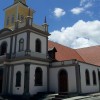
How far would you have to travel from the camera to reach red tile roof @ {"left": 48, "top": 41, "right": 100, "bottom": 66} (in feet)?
107

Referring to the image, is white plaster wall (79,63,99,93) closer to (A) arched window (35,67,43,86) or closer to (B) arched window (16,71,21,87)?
(A) arched window (35,67,43,86)

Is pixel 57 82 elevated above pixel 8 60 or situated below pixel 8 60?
below

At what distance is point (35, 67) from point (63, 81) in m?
4.16

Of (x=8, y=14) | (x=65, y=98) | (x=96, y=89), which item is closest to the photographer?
(x=65, y=98)

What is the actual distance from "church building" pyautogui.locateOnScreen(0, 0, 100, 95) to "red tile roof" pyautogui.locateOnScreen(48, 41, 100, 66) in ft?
7.87

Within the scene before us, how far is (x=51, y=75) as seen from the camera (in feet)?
92.2

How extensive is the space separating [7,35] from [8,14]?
6.30 m

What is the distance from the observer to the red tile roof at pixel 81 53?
32531 millimetres

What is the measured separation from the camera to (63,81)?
26734mm

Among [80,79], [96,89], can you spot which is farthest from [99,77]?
[80,79]

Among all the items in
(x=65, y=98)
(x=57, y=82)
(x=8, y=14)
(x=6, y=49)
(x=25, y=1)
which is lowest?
(x=65, y=98)

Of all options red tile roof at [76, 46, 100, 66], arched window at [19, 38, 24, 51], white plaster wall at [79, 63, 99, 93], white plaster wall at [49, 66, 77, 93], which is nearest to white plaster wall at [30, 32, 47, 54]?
arched window at [19, 38, 24, 51]

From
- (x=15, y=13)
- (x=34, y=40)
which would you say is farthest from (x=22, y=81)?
(x=15, y=13)

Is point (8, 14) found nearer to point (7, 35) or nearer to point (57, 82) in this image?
point (7, 35)
